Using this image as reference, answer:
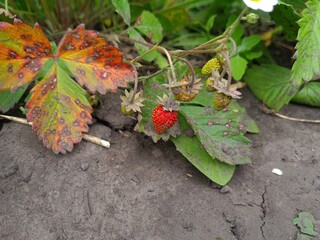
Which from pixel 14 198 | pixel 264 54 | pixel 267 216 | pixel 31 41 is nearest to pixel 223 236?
pixel 267 216

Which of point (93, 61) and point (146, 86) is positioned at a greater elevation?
point (93, 61)

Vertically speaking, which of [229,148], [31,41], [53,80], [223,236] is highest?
[31,41]

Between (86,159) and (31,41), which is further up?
(31,41)

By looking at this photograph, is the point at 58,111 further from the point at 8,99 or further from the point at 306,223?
the point at 306,223

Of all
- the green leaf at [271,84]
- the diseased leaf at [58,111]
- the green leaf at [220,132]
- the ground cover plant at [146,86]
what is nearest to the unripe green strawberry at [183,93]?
the ground cover plant at [146,86]

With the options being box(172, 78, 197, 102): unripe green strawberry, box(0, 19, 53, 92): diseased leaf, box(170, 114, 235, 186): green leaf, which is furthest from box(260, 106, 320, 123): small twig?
box(0, 19, 53, 92): diseased leaf

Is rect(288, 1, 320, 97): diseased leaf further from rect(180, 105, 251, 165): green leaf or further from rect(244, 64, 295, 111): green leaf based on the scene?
A: rect(244, 64, 295, 111): green leaf

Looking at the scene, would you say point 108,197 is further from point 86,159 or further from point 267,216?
point 267,216

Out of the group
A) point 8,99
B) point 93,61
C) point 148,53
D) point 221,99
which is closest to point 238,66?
point 148,53
